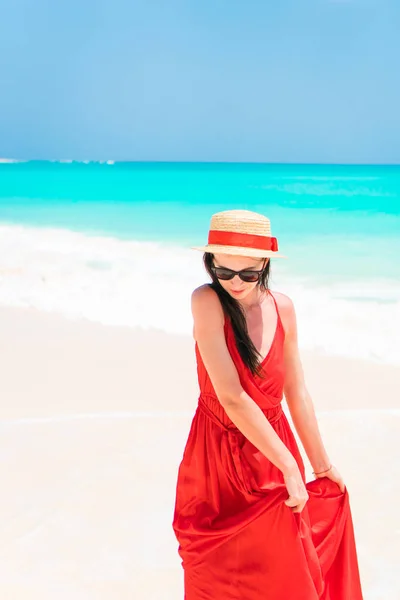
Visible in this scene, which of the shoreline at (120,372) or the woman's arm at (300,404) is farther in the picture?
the shoreline at (120,372)

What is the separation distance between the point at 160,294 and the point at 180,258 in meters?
5.70

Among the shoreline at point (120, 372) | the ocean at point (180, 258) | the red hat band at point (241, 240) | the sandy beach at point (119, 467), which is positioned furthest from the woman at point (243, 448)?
the ocean at point (180, 258)

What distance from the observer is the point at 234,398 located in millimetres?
1964

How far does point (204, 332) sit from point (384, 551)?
169 cm

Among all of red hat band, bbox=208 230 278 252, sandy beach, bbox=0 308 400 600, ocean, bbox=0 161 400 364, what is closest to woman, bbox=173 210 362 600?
red hat band, bbox=208 230 278 252

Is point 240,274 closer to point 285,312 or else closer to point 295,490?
point 285,312

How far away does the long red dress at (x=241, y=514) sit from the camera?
2.03m

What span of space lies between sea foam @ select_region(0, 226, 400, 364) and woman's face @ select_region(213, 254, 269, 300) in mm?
5660

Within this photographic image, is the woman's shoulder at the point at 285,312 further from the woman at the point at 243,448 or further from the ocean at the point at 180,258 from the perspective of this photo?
the ocean at the point at 180,258

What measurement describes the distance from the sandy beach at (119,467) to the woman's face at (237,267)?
55.7 inches

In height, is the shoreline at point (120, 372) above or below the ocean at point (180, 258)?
below

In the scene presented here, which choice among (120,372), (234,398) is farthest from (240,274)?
(120,372)

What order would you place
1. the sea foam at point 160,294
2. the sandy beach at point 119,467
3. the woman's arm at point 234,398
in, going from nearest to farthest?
1. the woman's arm at point 234,398
2. the sandy beach at point 119,467
3. the sea foam at point 160,294

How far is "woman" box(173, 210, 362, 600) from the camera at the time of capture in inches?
78.7
